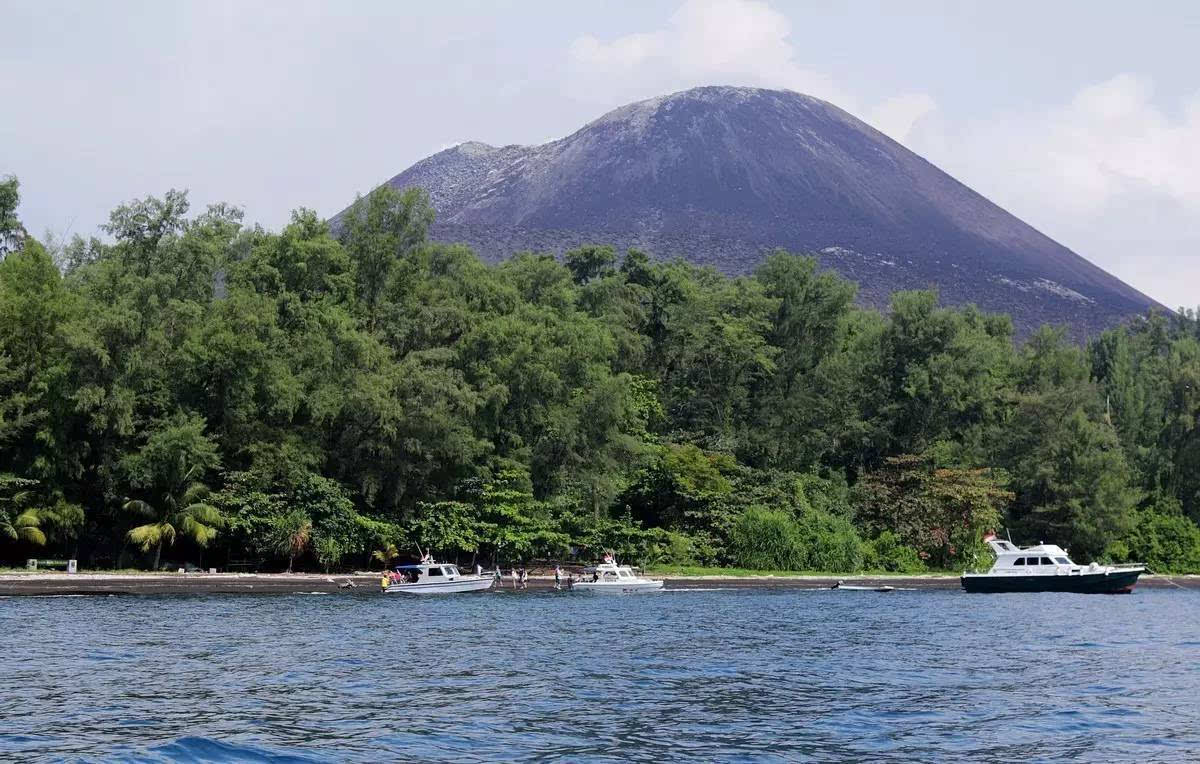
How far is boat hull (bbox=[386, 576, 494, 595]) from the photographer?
5138cm

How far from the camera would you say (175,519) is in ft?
175

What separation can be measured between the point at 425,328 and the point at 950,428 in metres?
35.7

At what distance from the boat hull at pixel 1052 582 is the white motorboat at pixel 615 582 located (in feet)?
50.3

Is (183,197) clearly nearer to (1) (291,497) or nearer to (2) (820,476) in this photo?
(1) (291,497)

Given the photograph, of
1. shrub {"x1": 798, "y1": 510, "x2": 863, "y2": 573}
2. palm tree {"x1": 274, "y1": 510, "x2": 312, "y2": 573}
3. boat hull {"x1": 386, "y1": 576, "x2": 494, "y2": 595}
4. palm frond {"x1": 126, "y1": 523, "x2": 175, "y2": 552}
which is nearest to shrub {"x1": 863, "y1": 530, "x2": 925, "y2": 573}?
shrub {"x1": 798, "y1": 510, "x2": 863, "y2": 573}

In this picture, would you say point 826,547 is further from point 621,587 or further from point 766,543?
point 621,587

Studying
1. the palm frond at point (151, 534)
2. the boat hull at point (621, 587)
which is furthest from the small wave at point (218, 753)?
the boat hull at point (621, 587)

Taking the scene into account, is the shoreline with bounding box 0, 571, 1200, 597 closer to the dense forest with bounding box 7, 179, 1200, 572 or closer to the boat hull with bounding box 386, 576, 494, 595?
the boat hull with bounding box 386, 576, 494, 595

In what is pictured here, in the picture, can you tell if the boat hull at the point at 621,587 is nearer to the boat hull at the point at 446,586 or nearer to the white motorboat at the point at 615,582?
the white motorboat at the point at 615,582

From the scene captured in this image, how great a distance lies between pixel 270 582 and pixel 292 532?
13.0 ft

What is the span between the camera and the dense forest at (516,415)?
54.6m

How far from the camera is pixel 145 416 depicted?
2229 inches

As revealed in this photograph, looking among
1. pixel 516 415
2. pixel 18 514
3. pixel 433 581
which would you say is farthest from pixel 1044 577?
pixel 18 514

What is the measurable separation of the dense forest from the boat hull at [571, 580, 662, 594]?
15.9 ft
